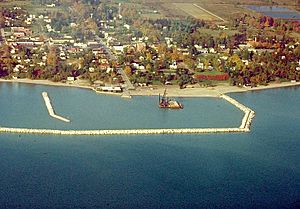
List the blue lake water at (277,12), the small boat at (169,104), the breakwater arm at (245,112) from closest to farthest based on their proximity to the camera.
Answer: the breakwater arm at (245,112), the small boat at (169,104), the blue lake water at (277,12)

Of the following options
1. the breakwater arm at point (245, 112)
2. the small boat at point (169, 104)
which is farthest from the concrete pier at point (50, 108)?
the breakwater arm at point (245, 112)

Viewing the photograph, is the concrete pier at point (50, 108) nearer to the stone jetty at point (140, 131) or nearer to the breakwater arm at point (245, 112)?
the stone jetty at point (140, 131)

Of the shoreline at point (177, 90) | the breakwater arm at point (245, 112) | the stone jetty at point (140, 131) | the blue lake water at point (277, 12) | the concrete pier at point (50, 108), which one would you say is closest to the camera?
the stone jetty at point (140, 131)

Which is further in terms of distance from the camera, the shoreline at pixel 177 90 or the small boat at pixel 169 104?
the shoreline at pixel 177 90

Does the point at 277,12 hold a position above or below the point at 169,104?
above

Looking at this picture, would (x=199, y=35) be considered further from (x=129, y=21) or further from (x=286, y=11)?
(x=286, y=11)

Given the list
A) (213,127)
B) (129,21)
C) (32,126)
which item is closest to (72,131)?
(32,126)

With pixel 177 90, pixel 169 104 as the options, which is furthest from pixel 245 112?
pixel 177 90

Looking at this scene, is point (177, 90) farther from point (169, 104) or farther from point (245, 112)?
point (245, 112)
